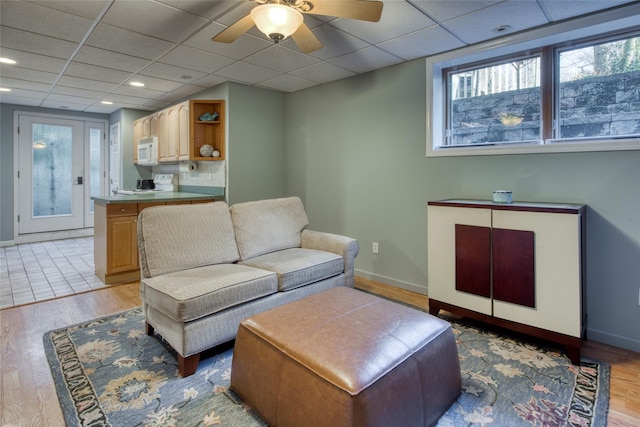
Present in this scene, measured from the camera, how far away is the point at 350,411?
1.18m

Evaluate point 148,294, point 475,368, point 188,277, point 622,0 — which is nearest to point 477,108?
point 622,0

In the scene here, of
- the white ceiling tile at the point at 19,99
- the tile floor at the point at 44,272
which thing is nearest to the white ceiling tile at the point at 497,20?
the tile floor at the point at 44,272

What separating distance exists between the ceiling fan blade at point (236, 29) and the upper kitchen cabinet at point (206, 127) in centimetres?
204

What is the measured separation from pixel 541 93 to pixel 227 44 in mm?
2629

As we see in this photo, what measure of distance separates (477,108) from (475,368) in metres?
2.23

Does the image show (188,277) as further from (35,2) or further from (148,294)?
(35,2)

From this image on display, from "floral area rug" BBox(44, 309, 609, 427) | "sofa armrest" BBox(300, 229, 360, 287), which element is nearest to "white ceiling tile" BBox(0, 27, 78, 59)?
"floral area rug" BBox(44, 309, 609, 427)

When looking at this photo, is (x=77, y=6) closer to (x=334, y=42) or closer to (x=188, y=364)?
(x=334, y=42)

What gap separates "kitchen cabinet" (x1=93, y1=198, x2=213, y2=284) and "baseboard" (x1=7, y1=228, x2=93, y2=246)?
3182mm

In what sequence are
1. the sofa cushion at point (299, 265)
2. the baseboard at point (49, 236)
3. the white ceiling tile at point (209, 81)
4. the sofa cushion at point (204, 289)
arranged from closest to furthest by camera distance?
the sofa cushion at point (204, 289) < the sofa cushion at point (299, 265) < the white ceiling tile at point (209, 81) < the baseboard at point (49, 236)

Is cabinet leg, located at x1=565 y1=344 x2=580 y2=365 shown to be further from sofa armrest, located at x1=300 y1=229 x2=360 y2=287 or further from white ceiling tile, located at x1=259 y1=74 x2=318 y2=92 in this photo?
white ceiling tile, located at x1=259 y1=74 x2=318 y2=92

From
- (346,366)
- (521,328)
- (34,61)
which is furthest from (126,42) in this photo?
(521,328)

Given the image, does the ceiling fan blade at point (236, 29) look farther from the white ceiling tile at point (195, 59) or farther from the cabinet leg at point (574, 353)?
the cabinet leg at point (574, 353)

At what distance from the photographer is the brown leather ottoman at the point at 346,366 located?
1.24 m
